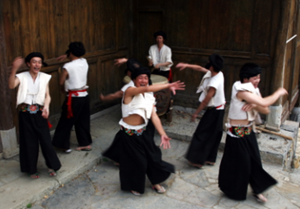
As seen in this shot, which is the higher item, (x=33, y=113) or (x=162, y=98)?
(x=33, y=113)

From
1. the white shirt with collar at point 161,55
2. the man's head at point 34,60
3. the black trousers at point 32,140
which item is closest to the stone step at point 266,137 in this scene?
the white shirt with collar at point 161,55

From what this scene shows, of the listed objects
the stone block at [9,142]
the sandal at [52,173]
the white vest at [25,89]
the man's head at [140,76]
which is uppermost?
the man's head at [140,76]

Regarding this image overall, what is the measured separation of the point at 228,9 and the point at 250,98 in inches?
138

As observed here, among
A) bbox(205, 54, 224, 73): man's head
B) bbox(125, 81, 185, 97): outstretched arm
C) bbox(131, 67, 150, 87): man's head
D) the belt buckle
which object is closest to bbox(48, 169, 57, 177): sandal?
the belt buckle

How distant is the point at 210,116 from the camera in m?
5.18

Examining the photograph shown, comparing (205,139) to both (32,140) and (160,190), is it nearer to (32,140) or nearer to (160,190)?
(160,190)

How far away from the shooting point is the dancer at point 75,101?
5191 mm

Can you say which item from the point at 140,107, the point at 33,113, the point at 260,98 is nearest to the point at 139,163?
the point at 140,107

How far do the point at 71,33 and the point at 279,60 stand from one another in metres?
4.11

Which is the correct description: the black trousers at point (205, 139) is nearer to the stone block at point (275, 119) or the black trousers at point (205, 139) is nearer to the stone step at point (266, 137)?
the stone step at point (266, 137)

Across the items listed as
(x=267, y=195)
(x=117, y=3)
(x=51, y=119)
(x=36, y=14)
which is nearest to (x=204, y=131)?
(x=267, y=195)

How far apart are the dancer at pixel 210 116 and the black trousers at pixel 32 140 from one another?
216 cm

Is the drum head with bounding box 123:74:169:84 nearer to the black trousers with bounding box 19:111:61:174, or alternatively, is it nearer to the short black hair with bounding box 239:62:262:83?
the black trousers with bounding box 19:111:61:174

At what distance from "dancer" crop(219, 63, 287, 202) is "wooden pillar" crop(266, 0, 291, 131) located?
253 cm
